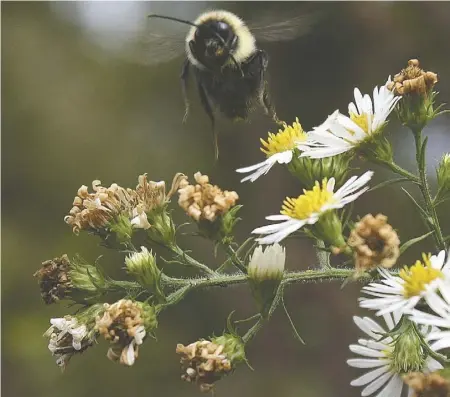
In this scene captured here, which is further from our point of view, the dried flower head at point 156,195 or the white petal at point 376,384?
the dried flower head at point 156,195

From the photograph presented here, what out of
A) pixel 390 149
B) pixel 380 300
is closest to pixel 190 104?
pixel 390 149

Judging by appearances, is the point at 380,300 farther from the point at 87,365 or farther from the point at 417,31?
the point at 417,31

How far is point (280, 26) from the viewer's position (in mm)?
3934

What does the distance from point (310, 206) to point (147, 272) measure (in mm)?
657

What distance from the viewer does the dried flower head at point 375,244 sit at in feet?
7.36

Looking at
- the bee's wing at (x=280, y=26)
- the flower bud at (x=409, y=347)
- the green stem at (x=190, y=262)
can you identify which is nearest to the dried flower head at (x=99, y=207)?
the green stem at (x=190, y=262)

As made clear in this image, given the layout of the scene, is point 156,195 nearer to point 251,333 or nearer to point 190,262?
point 190,262

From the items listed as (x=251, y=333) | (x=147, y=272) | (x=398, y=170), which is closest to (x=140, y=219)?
(x=147, y=272)

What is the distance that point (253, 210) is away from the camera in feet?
28.1

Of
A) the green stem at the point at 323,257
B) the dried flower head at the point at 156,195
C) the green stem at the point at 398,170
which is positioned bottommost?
the green stem at the point at 323,257

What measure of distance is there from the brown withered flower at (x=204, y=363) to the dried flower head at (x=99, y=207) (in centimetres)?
62

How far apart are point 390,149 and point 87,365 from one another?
5610 millimetres

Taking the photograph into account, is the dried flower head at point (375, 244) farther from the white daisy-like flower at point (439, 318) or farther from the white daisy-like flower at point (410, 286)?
the white daisy-like flower at point (439, 318)

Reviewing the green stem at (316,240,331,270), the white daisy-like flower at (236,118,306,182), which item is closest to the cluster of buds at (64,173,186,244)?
the white daisy-like flower at (236,118,306,182)
